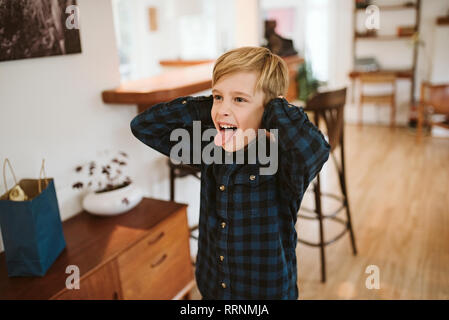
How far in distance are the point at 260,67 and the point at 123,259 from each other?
3.16 feet

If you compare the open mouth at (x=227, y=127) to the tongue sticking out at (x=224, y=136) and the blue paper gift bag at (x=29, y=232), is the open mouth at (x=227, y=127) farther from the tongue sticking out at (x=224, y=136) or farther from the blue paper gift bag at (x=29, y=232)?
the blue paper gift bag at (x=29, y=232)

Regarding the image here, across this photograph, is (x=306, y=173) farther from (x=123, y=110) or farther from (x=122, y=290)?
(x=123, y=110)

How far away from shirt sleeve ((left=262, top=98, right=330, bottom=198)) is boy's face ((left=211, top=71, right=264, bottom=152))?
30mm

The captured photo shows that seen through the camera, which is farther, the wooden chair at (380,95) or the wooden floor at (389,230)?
the wooden chair at (380,95)

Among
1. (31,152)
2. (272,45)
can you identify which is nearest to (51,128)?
(31,152)

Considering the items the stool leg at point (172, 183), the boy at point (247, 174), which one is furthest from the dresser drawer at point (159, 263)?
the boy at point (247, 174)

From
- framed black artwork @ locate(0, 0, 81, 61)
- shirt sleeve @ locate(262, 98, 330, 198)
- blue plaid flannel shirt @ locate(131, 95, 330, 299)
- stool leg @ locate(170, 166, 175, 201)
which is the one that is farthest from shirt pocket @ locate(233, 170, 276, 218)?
stool leg @ locate(170, 166, 175, 201)

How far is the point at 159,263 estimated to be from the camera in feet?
5.78

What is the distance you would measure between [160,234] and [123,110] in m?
0.64

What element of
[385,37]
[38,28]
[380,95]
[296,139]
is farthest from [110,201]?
[385,37]

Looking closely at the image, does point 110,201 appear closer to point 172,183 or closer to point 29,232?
point 29,232

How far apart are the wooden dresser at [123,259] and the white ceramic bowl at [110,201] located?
0.13ft

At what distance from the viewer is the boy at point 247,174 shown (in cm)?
89

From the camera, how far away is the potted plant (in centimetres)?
171
